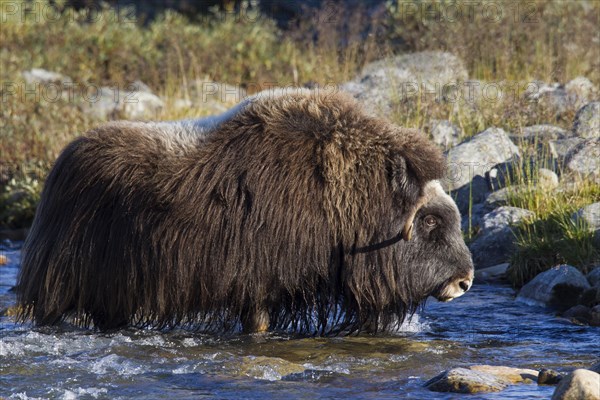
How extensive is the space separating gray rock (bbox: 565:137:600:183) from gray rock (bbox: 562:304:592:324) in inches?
58.9

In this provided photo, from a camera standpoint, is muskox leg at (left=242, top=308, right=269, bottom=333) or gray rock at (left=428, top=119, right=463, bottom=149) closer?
muskox leg at (left=242, top=308, right=269, bottom=333)

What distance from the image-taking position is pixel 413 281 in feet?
16.0

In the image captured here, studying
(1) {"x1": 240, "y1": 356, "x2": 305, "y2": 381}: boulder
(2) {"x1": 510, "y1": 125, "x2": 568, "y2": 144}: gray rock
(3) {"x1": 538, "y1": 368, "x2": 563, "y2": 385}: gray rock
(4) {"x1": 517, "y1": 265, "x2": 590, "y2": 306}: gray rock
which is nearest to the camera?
(3) {"x1": 538, "y1": 368, "x2": 563, "y2": 385}: gray rock

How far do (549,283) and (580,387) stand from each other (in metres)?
2.13

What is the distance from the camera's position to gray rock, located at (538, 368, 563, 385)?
4.11m

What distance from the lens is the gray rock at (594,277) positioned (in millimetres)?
5654

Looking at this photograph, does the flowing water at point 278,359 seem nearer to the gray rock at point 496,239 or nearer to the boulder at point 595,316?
the boulder at point 595,316

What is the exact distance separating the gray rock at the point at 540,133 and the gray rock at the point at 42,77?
564cm

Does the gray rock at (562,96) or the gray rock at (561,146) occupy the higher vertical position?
the gray rock at (562,96)

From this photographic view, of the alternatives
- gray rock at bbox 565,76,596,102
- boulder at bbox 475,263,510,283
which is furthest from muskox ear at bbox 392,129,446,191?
gray rock at bbox 565,76,596,102

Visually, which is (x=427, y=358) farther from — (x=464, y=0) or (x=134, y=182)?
(x=464, y=0)

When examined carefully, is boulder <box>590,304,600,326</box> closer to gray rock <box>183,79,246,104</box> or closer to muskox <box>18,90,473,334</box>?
muskox <box>18,90,473,334</box>

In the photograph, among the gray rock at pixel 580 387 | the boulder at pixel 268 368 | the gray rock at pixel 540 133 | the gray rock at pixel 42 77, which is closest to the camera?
the gray rock at pixel 580 387

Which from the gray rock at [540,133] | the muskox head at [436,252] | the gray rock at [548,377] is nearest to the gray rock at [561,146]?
the gray rock at [540,133]
